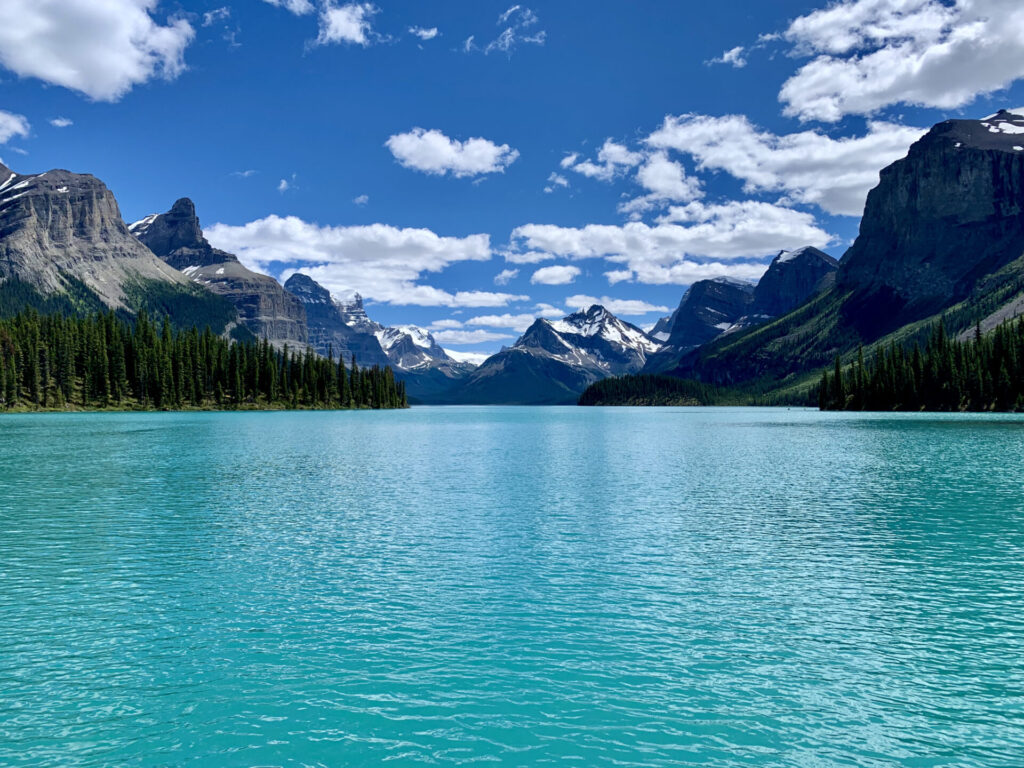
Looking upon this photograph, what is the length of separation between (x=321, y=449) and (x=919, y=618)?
80.6m

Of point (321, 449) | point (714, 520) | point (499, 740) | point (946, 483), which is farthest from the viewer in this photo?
point (321, 449)

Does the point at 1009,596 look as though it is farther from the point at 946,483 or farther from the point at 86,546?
the point at 86,546

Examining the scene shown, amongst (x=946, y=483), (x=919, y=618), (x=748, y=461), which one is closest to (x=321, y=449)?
(x=748, y=461)

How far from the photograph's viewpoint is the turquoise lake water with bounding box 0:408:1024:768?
15.0m

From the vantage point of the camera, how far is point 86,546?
33281 mm

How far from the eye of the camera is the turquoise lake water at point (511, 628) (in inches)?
592

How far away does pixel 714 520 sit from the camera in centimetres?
4059

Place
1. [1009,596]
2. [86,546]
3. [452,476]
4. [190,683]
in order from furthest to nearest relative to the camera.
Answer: [452,476] < [86,546] < [1009,596] < [190,683]

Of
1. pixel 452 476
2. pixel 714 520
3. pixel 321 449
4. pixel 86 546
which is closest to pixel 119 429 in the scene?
pixel 321 449

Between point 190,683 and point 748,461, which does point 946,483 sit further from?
point 190,683

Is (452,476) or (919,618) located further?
(452,476)

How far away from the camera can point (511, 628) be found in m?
22.2

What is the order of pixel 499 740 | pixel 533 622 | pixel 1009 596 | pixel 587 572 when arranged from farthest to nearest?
pixel 587 572
pixel 1009 596
pixel 533 622
pixel 499 740

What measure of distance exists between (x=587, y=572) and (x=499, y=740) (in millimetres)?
14571
